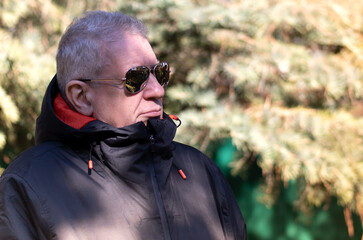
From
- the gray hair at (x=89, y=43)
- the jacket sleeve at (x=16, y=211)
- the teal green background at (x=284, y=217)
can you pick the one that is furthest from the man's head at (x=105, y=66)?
the teal green background at (x=284, y=217)

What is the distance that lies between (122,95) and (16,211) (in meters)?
0.50

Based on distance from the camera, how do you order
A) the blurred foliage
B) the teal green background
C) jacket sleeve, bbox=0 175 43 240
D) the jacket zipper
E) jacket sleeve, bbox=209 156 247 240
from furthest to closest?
1. the teal green background
2. the blurred foliage
3. jacket sleeve, bbox=209 156 247 240
4. the jacket zipper
5. jacket sleeve, bbox=0 175 43 240

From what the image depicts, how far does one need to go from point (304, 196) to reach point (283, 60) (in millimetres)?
1034

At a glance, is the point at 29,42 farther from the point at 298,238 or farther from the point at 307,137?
the point at 298,238

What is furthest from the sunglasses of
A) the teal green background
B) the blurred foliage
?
the teal green background

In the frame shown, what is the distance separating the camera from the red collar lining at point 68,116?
1307 millimetres

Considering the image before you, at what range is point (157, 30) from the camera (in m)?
2.99

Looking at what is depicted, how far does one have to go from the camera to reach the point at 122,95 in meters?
1.37

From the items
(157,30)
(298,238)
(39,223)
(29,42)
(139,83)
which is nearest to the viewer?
(39,223)

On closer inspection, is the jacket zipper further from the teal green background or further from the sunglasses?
the teal green background

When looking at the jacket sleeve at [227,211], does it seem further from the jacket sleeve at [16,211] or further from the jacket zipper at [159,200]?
the jacket sleeve at [16,211]

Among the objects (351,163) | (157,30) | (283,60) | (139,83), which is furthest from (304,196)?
(139,83)

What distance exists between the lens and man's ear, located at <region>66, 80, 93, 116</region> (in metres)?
1.38

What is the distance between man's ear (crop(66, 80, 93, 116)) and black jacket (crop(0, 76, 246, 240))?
0.24ft
